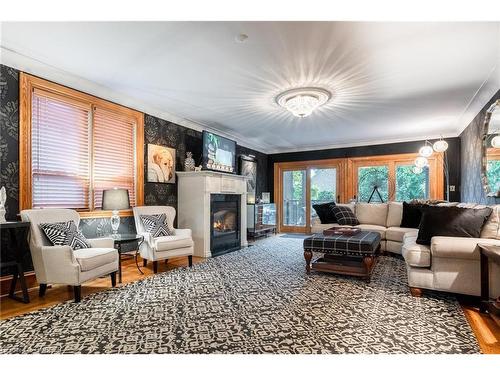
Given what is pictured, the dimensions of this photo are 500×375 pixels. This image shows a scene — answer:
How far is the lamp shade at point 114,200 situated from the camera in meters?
3.24

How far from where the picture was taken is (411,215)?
15.4 feet

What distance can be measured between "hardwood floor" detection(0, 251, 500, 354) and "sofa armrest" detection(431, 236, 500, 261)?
46 cm

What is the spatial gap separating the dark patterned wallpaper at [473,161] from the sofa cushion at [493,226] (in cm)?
119

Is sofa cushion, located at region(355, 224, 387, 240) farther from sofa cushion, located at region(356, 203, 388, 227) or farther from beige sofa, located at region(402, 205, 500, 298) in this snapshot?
beige sofa, located at region(402, 205, 500, 298)

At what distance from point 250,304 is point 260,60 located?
245 cm

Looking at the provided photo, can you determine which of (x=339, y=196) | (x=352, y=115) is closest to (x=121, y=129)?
(x=352, y=115)

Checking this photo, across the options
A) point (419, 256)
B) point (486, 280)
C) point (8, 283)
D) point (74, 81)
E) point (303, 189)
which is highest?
point (74, 81)

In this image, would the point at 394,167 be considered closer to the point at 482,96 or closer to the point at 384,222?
the point at 384,222

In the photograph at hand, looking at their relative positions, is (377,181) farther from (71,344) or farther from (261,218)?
(71,344)

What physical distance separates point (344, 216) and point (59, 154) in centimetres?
469

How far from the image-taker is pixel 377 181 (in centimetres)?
684

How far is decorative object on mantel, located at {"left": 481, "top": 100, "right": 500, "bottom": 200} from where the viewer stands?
134 inches

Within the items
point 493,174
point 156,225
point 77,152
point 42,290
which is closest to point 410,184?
point 493,174
